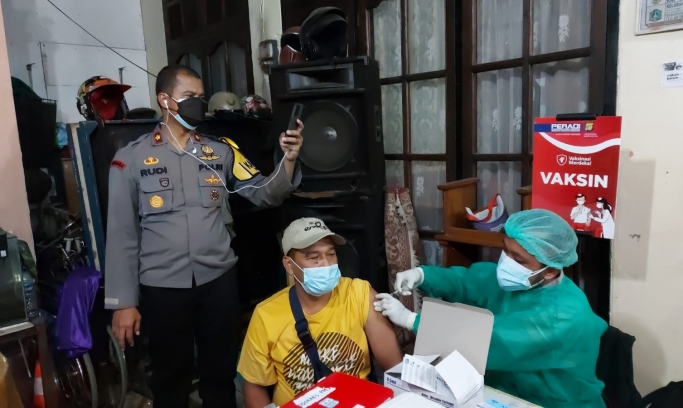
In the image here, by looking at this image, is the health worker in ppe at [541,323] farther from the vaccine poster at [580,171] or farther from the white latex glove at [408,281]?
the vaccine poster at [580,171]

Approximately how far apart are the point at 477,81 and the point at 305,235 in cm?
126

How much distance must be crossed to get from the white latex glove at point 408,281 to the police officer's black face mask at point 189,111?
930mm

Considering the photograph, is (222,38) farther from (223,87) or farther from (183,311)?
(183,311)

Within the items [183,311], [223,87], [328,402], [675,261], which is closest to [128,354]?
[183,311]

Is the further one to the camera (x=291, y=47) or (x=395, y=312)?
(x=291, y=47)

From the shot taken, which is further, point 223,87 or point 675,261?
point 223,87

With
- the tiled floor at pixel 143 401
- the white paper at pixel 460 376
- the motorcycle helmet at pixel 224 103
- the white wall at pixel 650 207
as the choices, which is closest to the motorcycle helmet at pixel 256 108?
the motorcycle helmet at pixel 224 103

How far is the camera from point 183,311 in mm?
1835

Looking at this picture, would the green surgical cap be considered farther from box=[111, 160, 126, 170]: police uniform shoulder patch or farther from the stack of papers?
box=[111, 160, 126, 170]: police uniform shoulder patch

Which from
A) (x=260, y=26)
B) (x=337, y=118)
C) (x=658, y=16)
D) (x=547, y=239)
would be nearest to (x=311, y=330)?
(x=547, y=239)

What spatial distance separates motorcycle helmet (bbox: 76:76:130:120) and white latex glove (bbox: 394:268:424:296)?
170 cm

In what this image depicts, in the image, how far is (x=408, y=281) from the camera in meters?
1.65

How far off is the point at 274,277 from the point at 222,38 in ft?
5.83

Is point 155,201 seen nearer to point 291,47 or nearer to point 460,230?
point 291,47
